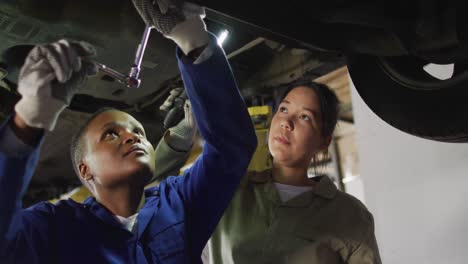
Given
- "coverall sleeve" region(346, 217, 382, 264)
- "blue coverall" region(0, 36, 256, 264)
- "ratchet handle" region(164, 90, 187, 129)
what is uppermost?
"ratchet handle" region(164, 90, 187, 129)

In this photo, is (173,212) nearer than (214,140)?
No

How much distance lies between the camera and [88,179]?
105cm

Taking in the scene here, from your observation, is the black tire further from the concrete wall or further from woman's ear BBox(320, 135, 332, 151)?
the concrete wall

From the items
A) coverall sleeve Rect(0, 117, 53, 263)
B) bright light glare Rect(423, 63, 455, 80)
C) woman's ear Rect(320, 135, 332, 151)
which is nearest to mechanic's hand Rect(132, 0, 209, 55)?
coverall sleeve Rect(0, 117, 53, 263)

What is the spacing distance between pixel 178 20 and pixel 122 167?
361mm

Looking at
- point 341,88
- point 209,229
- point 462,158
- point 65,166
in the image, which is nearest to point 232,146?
point 209,229

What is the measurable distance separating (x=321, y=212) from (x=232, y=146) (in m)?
0.35

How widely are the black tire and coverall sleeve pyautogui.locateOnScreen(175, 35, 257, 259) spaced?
1.08 feet

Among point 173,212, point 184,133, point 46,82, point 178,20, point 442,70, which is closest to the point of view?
point 46,82

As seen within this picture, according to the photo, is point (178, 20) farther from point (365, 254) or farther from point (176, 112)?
point (365, 254)

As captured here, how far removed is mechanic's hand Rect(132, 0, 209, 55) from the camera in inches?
29.6

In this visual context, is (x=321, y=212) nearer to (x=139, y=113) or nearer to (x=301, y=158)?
(x=301, y=158)

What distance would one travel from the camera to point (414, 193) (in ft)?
5.09

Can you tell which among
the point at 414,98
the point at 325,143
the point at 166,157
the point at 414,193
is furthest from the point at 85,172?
the point at 414,193
